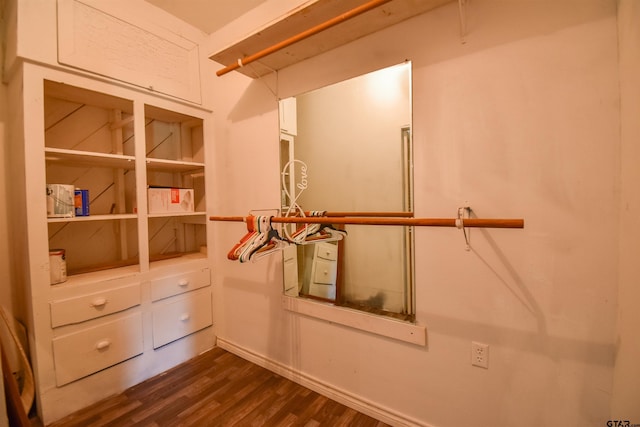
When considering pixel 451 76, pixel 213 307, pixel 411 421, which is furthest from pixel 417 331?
pixel 213 307

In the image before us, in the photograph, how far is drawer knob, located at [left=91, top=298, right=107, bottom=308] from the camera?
163 cm

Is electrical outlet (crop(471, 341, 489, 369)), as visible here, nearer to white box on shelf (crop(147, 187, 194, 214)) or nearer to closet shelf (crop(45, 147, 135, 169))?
white box on shelf (crop(147, 187, 194, 214))

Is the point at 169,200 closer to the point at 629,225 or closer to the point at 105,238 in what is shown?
the point at 105,238

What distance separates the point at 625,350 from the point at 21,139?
2.86 meters

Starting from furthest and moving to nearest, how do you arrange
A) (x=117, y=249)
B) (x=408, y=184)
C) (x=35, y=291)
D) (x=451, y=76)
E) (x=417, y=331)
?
(x=117, y=249)
(x=408, y=184)
(x=35, y=291)
(x=417, y=331)
(x=451, y=76)

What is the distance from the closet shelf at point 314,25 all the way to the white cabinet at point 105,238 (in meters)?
0.81

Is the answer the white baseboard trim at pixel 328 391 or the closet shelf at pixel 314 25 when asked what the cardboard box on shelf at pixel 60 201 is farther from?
the white baseboard trim at pixel 328 391

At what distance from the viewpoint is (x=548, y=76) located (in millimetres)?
1052

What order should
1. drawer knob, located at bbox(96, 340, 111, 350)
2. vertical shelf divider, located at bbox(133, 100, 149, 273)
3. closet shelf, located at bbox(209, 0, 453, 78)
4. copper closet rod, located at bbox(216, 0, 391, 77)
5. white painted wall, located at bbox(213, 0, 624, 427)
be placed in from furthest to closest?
vertical shelf divider, located at bbox(133, 100, 149, 273) < drawer knob, located at bbox(96, 340, 111, 350) < closet shelf, located at bbox(209, 0, 453, 78) < copper closet rod, located at bbox(216, 0, 391, 77) < white painted wall, located at bbox(213, 0, 624, 427)

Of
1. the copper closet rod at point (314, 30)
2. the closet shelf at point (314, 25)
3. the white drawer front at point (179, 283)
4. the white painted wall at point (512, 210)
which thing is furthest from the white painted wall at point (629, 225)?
the white drawer front at point (179, 283)

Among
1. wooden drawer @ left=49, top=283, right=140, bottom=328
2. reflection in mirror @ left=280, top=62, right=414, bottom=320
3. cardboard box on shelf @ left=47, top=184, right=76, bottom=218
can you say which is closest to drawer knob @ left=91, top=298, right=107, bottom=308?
wooden drawer @ left=49, top=283, right=140, bottom=328

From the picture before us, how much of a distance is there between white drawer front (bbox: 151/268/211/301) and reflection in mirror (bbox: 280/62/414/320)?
0.78m

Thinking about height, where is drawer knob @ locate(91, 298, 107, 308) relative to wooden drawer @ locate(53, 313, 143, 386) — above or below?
above

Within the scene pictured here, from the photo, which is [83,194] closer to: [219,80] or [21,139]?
[21,139]
